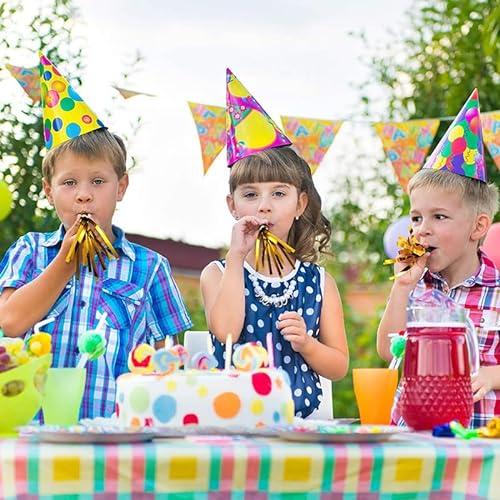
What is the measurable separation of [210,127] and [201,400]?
2.75 m

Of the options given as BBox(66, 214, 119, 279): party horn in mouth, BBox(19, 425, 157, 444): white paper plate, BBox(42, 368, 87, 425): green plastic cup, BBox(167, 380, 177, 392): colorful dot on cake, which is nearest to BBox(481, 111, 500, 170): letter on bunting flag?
BBox(66, 214, 119, 279): party horn in mouth

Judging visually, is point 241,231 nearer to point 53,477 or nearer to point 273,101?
point 53,477

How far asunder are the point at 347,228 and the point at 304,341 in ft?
17.3

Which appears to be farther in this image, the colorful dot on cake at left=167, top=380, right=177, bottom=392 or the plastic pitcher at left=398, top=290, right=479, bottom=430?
the plastic pitcher at left=398, top=290, right=479, bottom=430

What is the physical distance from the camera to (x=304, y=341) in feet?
7.21

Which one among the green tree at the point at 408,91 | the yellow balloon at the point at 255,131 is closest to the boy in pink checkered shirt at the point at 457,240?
the yellow balloon at the point at 255,131

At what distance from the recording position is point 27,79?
142 inches

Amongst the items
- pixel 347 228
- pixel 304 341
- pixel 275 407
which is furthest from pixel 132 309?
pixel 347 228

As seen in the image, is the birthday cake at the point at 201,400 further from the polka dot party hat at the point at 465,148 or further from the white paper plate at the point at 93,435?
the polka dot party hat at the point at 465,148

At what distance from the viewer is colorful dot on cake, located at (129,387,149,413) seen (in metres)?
1.46

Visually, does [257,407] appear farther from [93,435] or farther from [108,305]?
[108,305]

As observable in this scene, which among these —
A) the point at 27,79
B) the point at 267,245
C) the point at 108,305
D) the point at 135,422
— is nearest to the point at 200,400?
the point at 135,422

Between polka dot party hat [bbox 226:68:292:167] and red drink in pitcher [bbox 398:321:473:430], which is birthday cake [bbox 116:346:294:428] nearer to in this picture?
red drink in pitcher [bbox 398:321:473:430]

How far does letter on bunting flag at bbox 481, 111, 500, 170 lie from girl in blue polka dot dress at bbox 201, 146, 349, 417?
1585 mm
